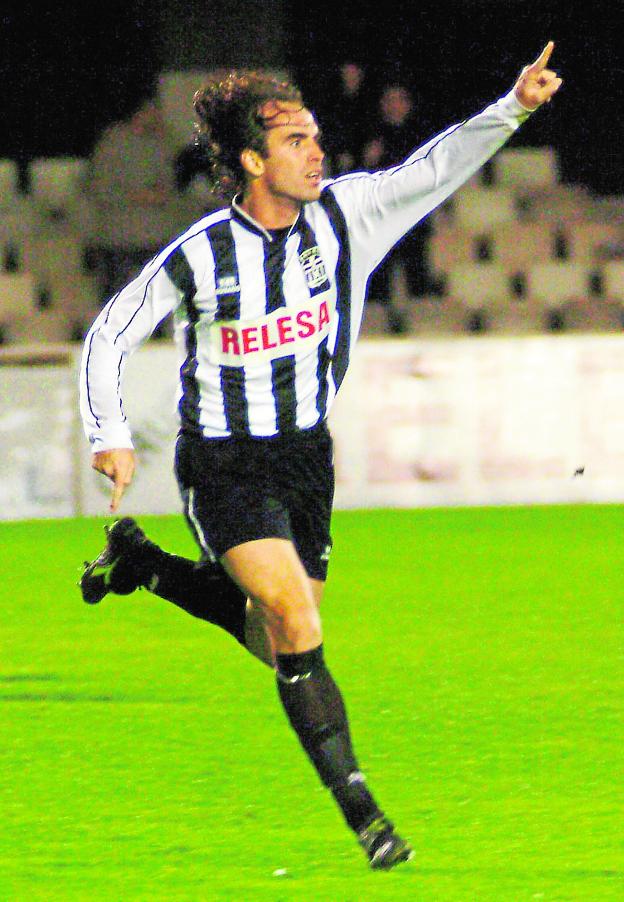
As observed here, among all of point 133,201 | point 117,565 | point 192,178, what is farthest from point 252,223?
point 192,178

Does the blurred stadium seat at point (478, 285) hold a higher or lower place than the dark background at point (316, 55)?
lower

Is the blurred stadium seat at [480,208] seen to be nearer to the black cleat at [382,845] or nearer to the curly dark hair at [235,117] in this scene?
the curly dark hair at [235,117]

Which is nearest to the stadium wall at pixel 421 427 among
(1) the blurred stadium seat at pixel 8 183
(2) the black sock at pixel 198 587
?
(1) the blurred stadium seat at pixel 8 183

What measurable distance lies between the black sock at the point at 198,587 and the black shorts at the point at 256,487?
0.61 meters

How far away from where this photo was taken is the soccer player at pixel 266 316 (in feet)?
12.5

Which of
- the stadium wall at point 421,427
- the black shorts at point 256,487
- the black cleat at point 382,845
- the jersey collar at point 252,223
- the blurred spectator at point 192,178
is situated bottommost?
the stadium wall at point 421,427

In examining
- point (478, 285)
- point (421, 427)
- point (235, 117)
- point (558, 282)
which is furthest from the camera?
point (558, 282)

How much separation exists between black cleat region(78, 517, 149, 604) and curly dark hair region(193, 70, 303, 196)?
1.39m

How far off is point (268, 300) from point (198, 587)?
3.98 ft

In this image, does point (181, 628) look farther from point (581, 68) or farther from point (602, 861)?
point (581, 68)

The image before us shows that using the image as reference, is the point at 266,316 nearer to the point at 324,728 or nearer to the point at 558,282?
the point at 324,728

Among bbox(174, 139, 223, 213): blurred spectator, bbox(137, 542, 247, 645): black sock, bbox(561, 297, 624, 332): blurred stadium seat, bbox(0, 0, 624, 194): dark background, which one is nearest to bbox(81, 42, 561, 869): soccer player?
bbox(137, 542, 247, 645): black sock

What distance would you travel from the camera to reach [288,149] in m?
3.94

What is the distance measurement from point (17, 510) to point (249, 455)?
21.5 feet
